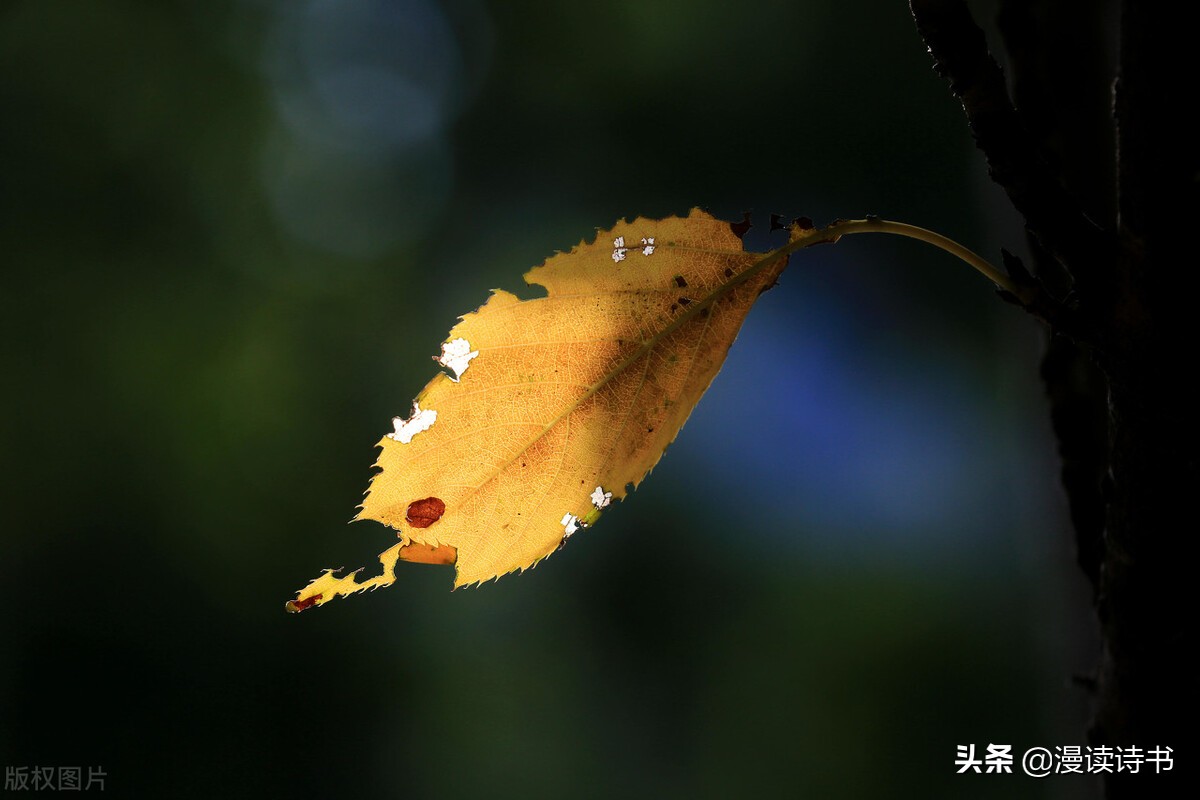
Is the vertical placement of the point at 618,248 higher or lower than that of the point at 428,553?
higher

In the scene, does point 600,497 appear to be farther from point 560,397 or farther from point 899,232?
point 899,232

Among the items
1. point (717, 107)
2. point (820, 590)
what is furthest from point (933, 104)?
point (820, 590)

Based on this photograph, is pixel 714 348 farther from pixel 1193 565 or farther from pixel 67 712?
pixel 67 712

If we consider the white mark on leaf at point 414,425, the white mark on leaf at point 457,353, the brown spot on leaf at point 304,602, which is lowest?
the brown spot on leaf at point 304,602

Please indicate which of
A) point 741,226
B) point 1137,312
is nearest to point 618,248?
point 741,226

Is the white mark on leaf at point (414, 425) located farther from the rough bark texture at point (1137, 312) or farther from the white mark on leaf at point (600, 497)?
the rough bark texture at point (1137, 312)

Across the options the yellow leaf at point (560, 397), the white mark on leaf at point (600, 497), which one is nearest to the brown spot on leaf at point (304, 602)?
the yellow leaf at point (560, 397)

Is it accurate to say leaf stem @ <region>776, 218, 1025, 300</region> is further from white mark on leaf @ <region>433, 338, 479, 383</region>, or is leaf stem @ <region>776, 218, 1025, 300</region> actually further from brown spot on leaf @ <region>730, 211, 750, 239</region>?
white mark on leaf @ <region>433, 338, 479, 383</region>
